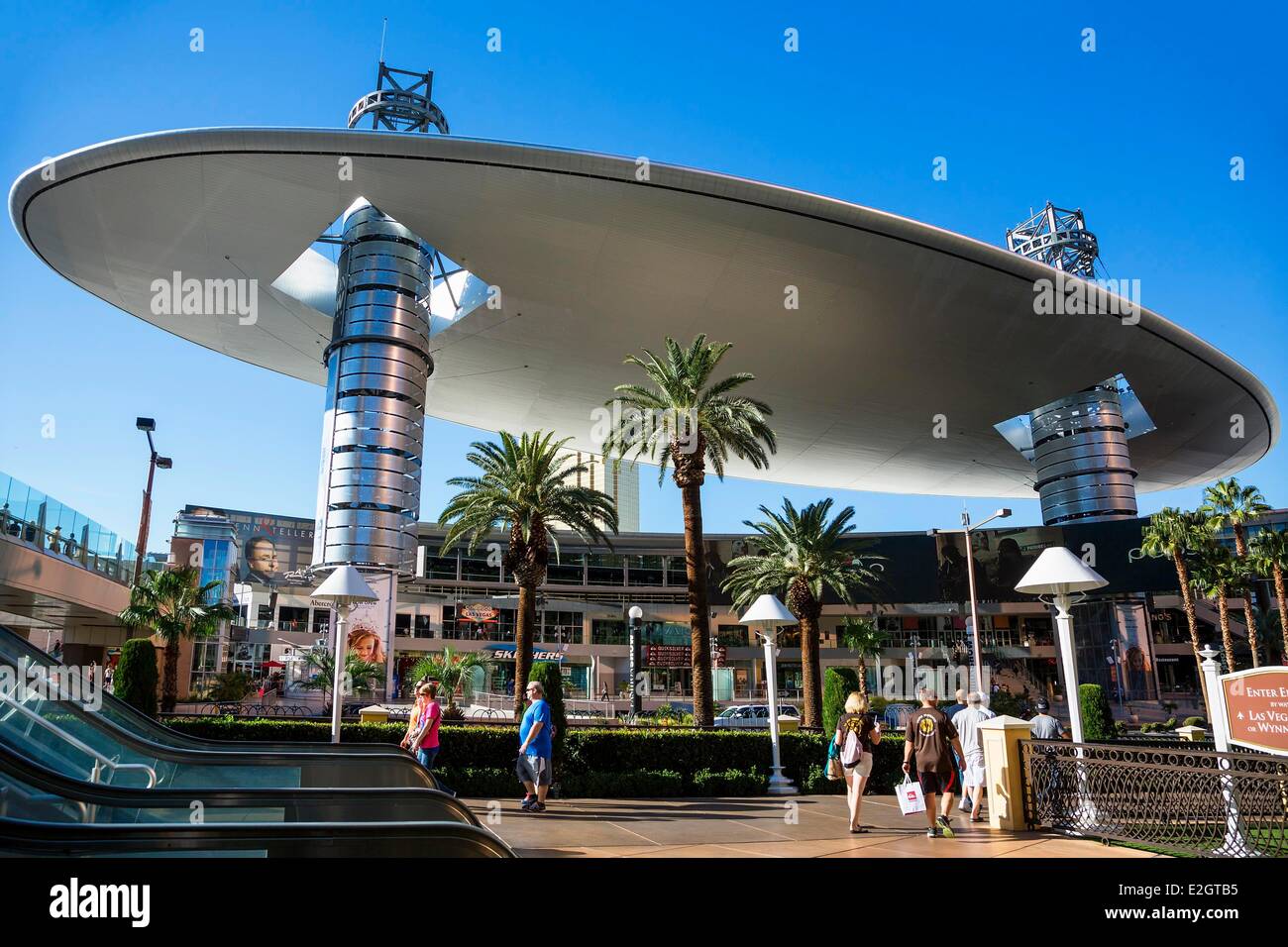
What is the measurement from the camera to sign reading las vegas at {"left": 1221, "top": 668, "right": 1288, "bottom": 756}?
936cm

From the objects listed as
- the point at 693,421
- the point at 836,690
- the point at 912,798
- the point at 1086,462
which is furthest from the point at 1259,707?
the point at 1086,462

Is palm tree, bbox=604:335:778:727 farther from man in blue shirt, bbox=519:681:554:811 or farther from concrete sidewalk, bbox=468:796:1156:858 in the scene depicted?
man in blue shirt, bbox=519:681:554:811

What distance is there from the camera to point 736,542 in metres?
67.2

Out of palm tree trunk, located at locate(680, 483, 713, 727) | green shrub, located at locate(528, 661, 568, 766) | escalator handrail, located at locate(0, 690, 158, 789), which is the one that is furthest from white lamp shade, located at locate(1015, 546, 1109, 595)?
palm tree trunk, located at locate(680, 483, 713, 727)

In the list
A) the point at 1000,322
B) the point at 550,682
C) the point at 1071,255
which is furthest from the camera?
the point at 1071,255

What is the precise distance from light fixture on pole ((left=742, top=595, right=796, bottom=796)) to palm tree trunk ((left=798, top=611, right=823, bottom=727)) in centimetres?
1450

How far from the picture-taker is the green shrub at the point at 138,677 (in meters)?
17.2

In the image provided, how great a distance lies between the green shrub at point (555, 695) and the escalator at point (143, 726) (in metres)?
7.09

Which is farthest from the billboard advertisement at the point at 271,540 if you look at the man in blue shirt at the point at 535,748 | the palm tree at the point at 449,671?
the man in blue shirt at the point at 535,748
